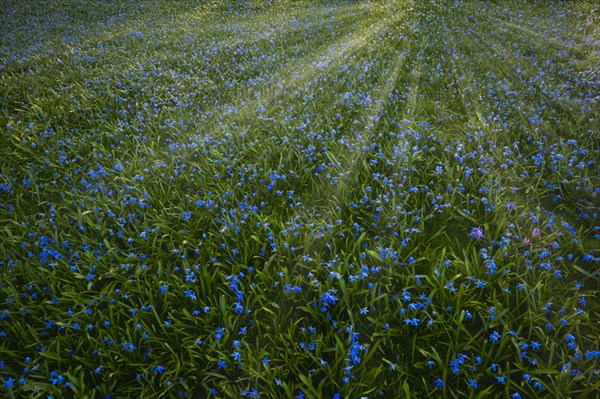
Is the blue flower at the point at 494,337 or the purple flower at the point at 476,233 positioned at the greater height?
the purple flower at the point at 476,233

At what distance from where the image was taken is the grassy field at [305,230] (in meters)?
2.72

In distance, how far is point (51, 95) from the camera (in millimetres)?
6898

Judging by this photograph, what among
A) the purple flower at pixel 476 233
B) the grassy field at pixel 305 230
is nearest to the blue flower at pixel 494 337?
the grassy field at pixel 305 230

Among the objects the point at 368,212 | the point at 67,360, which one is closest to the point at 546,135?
the point at 368,212

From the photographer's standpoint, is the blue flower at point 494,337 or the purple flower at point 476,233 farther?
the purple flower at point 476,233

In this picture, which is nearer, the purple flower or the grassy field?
the grassy field

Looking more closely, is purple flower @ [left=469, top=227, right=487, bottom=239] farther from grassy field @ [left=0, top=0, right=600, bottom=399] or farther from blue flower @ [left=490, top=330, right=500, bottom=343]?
blue flower @ [left=490, top=330, right=500, bottom=343]

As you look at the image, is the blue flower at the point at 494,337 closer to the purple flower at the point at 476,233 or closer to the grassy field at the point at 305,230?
the grassy field at the point at 305,230

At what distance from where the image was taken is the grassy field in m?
2.72

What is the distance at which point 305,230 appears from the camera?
12.6 feet

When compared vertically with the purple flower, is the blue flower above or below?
below

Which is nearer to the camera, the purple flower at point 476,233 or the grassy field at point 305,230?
the grassy field at point 305,230

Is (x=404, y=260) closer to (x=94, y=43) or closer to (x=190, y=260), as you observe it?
(x=190, y=260)

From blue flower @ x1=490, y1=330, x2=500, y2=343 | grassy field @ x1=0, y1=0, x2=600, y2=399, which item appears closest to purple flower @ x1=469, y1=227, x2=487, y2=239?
grassy field @ x1=0, y1=0, x2=600, y2=399
